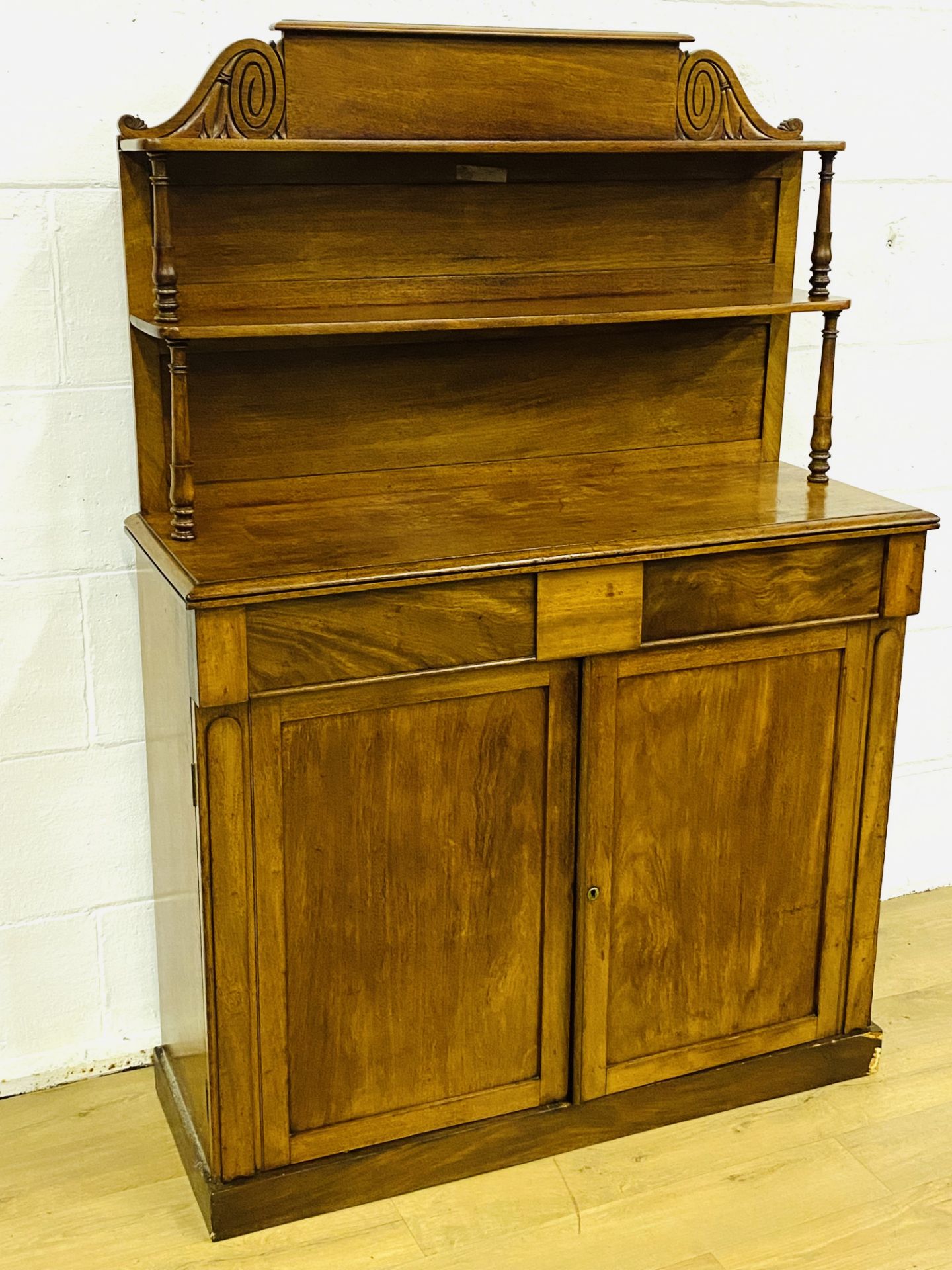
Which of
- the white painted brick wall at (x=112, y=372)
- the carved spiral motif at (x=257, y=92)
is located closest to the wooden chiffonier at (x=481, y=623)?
the carved spiral motif at (x=257, y=92)

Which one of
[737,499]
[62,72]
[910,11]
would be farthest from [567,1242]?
[910,11]

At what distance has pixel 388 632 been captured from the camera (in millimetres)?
1937

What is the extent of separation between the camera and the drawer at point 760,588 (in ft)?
6.82

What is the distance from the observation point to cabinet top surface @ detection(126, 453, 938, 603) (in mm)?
1901

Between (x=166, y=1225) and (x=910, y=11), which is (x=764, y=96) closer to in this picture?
(x=910, y=11)

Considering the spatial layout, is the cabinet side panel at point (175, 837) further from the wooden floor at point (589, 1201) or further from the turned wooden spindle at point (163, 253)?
the turned wooden spindle at point (163, 253)

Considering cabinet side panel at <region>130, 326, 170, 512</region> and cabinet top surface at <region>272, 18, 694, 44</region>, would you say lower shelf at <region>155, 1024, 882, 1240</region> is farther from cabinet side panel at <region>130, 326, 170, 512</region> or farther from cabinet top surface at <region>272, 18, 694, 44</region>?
cabinet top surface at <region>272, 18, 694, 44</region>

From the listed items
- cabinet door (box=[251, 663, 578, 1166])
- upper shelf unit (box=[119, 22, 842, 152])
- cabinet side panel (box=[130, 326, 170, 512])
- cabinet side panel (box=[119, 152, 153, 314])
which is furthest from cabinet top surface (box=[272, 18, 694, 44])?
cabinet door (box=[251, 663, 578, 1166])

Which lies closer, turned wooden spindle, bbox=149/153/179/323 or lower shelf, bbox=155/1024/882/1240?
turned wooden spindle, bbox=149/153/179/323

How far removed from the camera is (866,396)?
2.77 meters

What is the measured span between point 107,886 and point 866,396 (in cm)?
169

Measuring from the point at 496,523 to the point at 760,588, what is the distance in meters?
0.41

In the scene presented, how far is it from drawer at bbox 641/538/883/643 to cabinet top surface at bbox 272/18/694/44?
0.84 m

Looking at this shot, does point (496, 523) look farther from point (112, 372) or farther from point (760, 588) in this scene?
point (112, 372)
